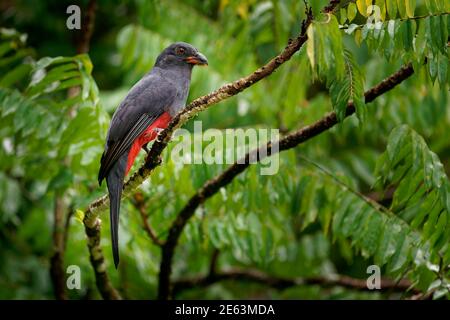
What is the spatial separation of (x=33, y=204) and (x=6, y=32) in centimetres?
280

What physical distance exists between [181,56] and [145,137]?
73 cm

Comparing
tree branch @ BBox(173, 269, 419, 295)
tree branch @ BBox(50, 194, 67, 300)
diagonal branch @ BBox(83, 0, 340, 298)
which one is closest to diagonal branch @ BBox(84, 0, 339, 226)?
diagonal branch @ BBox(83, 0, 340, 298)

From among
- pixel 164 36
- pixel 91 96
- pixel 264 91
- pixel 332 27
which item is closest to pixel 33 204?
pixel 164 36

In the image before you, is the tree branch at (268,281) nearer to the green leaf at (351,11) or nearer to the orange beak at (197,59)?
the orange beak at (197,59)

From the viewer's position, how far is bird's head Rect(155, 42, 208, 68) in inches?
195

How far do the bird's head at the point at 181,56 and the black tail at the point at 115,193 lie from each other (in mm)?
1002

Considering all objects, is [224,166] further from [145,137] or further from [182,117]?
[182,117]

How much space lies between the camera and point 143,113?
4.59 metres

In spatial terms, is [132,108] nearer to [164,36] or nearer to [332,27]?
[332,27]

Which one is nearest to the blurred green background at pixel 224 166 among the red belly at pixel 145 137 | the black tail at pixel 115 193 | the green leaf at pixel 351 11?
the green leaf at pixel 351 11

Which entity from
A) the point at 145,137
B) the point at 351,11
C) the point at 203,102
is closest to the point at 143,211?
the point at 145,137

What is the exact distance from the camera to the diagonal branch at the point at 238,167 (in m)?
4.18

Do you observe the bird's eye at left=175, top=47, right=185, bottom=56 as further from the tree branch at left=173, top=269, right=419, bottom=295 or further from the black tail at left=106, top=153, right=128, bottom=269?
the tree branch at left=173, top=269, right=419, bottom=295
